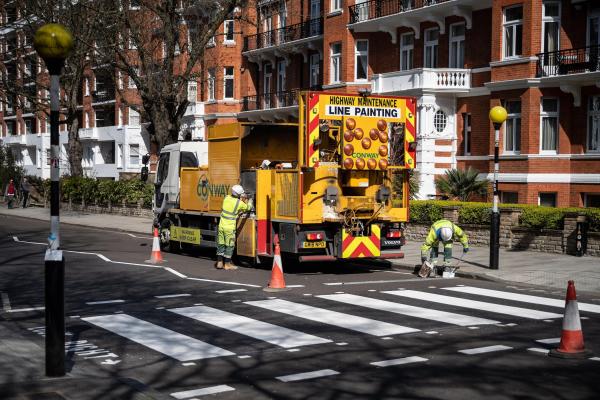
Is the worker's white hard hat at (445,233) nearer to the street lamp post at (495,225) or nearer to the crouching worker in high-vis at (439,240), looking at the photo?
the crouching worker in high-vis at (439,240)

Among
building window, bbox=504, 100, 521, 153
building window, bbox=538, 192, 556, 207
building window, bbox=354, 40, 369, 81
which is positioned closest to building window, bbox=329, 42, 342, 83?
building window, bbox=354, 40, 369, 81

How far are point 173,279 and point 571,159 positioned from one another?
17.1 meters

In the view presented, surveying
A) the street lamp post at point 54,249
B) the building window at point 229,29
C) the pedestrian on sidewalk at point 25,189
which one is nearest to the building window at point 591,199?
the street lamp post at point 54,249

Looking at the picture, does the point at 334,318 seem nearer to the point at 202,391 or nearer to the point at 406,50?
the point at 202,391

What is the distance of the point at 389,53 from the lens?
3647cm

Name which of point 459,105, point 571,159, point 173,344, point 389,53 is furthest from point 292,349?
point 389,53

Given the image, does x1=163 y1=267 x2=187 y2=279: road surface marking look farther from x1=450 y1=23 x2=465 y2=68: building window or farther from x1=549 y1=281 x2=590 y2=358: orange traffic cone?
x1=450 y1=23 x2=465 y2=68: building window

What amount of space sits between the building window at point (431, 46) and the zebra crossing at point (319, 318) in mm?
21200

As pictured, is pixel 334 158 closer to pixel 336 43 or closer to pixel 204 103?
pixel 336 43

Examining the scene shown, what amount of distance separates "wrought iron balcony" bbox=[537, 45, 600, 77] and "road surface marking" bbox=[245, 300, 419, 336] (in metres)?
18.4

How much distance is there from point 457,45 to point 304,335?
81.2ft

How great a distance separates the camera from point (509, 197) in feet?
97.2

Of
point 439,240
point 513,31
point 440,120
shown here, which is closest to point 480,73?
point 440,120

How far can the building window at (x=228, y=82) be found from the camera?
157ft
